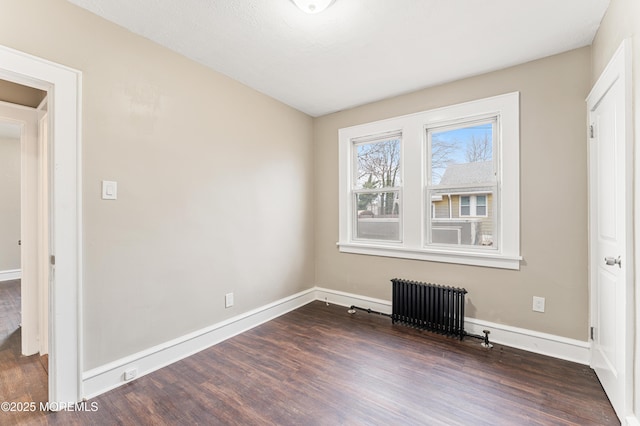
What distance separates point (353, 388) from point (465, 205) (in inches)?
81.1

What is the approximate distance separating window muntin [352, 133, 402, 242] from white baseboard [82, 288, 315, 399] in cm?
143

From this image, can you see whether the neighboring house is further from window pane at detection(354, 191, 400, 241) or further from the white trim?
the white trim

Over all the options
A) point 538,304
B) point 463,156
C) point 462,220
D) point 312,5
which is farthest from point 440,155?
point 312,5

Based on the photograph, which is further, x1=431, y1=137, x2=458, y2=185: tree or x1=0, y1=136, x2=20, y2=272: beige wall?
x1=0, y1=136, x2=20, y2=272: beige wall

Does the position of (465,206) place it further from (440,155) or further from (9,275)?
(9,275)

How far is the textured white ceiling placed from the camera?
1831 millimetres

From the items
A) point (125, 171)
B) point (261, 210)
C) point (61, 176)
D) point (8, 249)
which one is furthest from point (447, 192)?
point (8, 249)

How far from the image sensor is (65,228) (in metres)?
1.75

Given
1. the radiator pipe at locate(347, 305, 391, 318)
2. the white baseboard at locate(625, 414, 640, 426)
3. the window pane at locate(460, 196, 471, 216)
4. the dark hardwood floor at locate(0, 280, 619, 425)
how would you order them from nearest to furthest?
the white baseboard at locate(625, 414, 640, 426) → the dark hardwood floor at locate(0, 280, 619, 425) → the window pane at locate(460, 196, 471, 216) → the radiator pipe at locate(347, 305, 391, 318)

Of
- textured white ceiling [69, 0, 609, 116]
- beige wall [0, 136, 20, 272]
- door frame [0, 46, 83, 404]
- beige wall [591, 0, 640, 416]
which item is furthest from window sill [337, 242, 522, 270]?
beige wall [0, 136, 20, 272]

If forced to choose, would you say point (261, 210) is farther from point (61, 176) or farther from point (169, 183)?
point (61, 176)

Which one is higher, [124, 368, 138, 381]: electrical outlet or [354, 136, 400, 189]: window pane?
[354, 136, 400, 189]: window pane

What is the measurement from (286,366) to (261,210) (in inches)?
63.8

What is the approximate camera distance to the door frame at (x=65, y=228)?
1.72m
